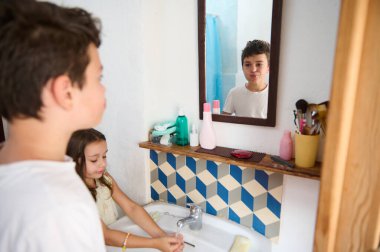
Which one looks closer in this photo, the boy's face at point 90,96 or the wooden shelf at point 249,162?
the boy's face at point 90,96

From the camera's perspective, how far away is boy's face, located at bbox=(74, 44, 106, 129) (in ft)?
1.73

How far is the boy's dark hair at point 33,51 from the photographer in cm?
45

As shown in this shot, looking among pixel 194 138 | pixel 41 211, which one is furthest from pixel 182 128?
pixel 41 211

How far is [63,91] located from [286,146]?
78 cm

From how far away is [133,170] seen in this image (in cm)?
133

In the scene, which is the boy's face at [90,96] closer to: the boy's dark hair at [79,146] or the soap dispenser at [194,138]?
the boy's dark hair at [79,146]

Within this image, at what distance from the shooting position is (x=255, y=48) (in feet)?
3.26

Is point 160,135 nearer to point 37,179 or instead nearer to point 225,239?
point 225,239

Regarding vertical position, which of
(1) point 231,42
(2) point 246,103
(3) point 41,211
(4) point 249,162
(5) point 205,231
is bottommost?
(5) point 205,231

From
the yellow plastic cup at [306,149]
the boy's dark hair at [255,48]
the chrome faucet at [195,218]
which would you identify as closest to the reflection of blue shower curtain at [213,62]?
the boy's dark hair at [255,48]

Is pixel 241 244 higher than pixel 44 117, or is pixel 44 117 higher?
Result: pixel 44 117

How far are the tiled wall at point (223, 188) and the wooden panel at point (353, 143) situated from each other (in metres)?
0.55

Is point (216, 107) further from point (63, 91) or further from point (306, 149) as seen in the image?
point (63, 91)

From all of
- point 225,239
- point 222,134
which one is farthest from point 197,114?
point 225,239
